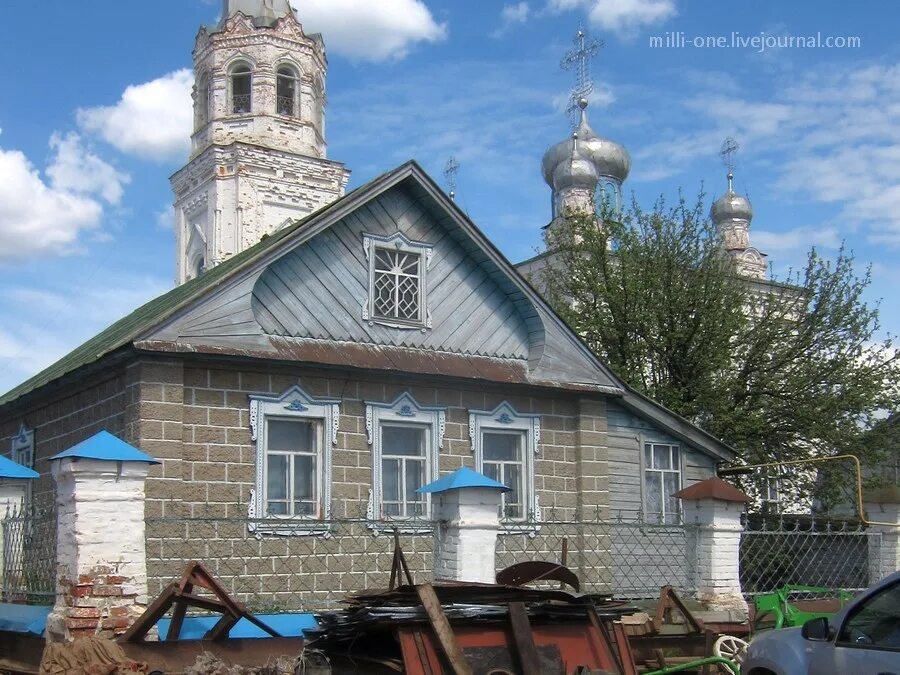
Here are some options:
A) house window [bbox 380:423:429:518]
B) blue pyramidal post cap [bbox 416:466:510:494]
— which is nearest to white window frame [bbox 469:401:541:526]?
house window [bbox 380:423:429:518]

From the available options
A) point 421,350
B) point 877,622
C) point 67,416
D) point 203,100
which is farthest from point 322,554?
point 203,100

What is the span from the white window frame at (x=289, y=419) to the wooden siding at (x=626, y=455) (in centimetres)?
414

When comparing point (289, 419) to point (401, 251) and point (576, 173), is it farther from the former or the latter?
point (576, 173)

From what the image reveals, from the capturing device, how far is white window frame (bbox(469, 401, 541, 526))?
550 inches

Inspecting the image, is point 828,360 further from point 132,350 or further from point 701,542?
point 132,350

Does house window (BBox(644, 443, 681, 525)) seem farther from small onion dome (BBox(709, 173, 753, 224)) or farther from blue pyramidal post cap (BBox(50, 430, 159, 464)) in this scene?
small onion dome (BBox(709, 173, 753, 224))

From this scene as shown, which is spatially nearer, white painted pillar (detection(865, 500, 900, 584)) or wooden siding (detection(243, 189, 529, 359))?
wooden siding (detection(243, 189, 529, 359))

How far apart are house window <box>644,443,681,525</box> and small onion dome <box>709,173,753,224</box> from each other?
3524 cm

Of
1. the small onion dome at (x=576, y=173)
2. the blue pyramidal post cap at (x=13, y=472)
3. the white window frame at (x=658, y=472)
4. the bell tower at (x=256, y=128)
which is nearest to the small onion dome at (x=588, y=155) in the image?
the small onion dome at (x=576, y=173)

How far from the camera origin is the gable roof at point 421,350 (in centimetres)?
1211

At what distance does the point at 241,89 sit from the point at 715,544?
28.2 metres

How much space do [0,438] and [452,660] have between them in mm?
11216

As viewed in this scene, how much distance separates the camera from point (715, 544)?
11.4m

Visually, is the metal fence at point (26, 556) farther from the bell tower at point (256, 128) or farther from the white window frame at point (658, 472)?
the bell tower at point (256, 128)
